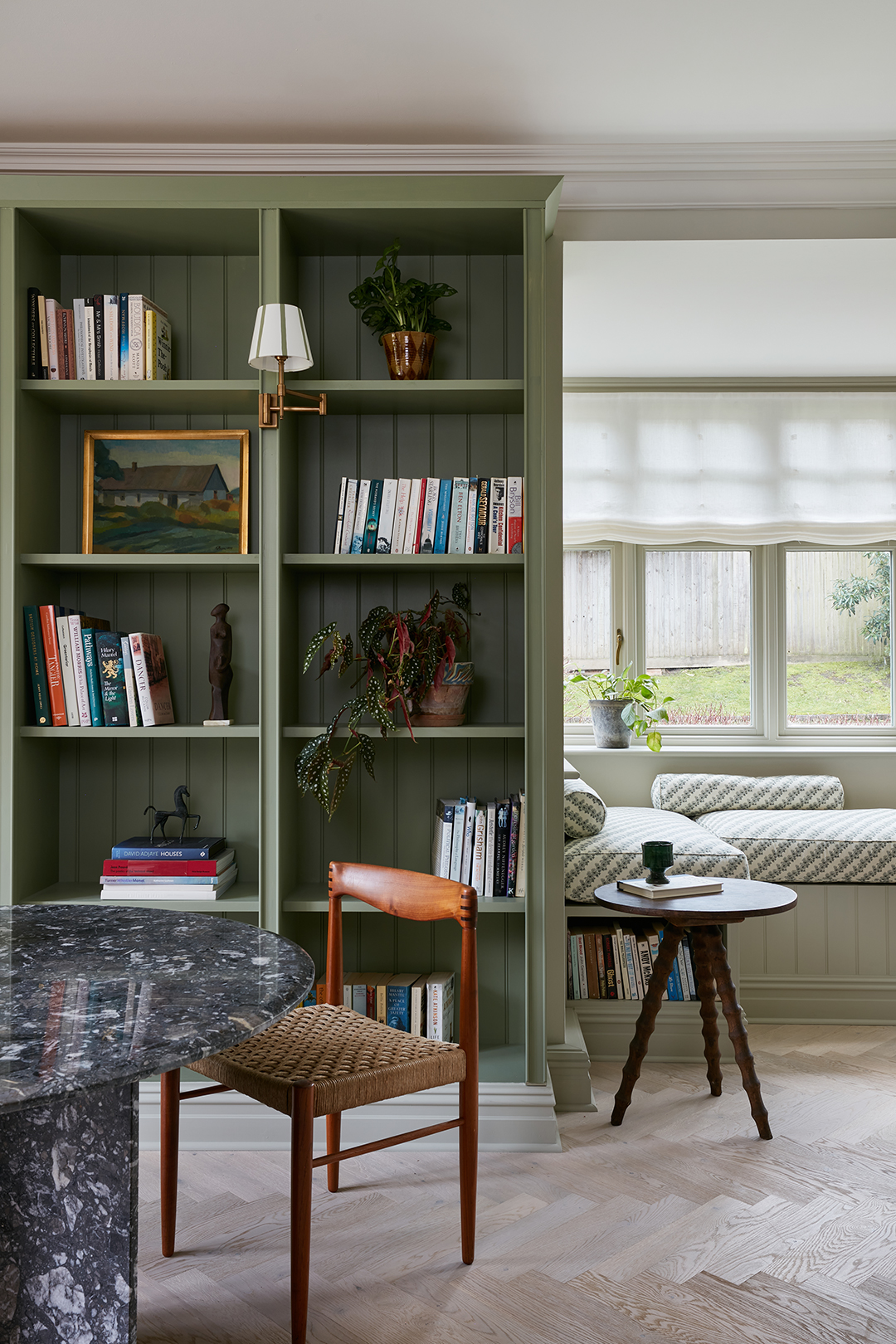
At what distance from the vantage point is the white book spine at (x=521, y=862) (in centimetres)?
246

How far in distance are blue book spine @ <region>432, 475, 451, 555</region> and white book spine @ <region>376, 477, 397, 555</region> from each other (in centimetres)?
11

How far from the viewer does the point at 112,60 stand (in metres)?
2.29

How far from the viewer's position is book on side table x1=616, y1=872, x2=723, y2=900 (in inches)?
100

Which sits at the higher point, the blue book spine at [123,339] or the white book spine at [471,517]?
the blue book spine at [123,339]

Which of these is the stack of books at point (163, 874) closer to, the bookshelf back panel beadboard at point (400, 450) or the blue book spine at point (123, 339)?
the bookshelf back panel beadboard at point (400, 450)

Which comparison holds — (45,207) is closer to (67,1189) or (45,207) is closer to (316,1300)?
(67,1189)

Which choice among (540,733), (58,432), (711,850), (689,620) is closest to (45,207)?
(58,432)

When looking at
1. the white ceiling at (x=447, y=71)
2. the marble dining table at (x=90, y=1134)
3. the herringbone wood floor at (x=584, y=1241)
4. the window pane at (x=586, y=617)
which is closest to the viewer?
the marble dining table at (x=90, y=1134)

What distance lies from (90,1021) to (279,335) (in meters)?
1.61

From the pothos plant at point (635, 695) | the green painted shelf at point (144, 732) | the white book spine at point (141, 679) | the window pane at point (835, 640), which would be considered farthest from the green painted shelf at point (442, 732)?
the window pane at point (835, 640)

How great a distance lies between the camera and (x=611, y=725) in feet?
13.2

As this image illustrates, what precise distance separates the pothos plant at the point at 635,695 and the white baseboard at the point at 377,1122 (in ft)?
6.12

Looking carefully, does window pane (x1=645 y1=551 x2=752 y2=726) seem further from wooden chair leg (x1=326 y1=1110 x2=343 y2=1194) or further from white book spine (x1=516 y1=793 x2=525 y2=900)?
wooden chair leg (x1=326 y1=1110 x2=343 y2=1194)

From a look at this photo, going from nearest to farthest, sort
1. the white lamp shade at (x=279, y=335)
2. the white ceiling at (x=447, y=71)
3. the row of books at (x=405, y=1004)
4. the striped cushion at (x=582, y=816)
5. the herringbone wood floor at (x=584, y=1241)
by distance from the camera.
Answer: the herringbone wood floor at (x=584, y=1241) → the white ceiling at (x=447, y=71) → the white lamp shade at (x=279, y=335) → the row of books at (x=405, y=1004) → the striped cushion at (x=582, y=816)
